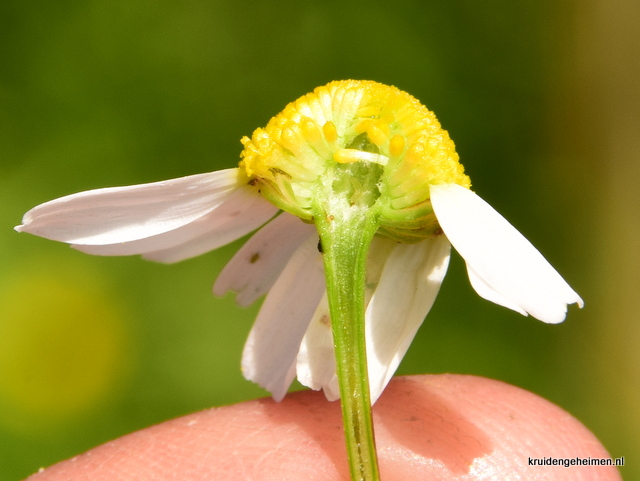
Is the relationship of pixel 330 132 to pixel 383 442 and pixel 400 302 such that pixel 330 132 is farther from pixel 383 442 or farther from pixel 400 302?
pixel 383 442

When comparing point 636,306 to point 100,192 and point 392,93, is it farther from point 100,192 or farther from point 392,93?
point 100,192

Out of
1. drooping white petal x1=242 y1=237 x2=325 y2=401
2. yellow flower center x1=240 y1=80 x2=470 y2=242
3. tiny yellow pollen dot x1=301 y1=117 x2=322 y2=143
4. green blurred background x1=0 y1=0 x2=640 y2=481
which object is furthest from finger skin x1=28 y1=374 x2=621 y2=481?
green blurred background x1=0 y1=0 x2=640 y2=481

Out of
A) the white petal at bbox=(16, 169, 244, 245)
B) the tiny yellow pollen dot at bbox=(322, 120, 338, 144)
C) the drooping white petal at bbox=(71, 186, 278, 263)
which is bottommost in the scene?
the drooping white petal at bbox=(71, 186, 278, 263)

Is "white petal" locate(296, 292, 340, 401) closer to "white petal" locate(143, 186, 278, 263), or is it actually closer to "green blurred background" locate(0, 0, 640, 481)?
"white petal" locate(143, 186, 278, 263)

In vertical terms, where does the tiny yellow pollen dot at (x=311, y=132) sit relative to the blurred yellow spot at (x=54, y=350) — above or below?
above

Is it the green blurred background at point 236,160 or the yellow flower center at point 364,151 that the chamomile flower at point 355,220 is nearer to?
the yellow flower center at point 364,151

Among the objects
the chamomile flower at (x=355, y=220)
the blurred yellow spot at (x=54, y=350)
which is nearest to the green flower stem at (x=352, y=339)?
the chamomile flower at (x=355, y=220)

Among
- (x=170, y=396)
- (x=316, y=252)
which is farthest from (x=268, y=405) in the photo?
(x=170, y=396)
